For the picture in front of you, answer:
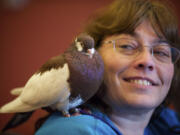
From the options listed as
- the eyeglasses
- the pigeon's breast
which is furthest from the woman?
the pigeon's breast

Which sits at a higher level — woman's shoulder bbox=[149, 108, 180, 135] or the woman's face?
the woman's face

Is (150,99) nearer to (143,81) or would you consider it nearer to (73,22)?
(143,81)

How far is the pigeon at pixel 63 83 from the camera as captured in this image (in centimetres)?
51

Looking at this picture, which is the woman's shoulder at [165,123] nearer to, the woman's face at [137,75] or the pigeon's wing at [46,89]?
the woman's face at [137,75]

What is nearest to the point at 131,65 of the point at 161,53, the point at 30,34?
the point at 161,53

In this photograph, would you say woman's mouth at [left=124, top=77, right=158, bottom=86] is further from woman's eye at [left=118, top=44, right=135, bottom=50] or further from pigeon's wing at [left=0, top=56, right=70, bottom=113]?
pigeon's wing at [left=0, top=56, right=70, bottom=113]

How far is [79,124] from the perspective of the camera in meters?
0.54

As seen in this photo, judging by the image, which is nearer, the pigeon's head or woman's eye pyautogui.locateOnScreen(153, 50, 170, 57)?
the pigeon's head

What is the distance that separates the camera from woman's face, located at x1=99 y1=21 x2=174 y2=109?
0.64 m

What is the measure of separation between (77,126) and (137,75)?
30 cm

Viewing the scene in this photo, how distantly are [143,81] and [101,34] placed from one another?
0.29 meters

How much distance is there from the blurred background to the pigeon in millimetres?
738

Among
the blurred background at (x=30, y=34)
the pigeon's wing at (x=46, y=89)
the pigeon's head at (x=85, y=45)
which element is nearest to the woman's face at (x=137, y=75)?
the pigeon's head at (x=85, y=45)

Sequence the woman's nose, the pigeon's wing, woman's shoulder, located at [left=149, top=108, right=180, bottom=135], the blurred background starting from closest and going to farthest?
the pigeon's wing < the woman's nose < woman's shoulder, located at [left=149, top=108, right=180, bottom=135] < the blurred background
